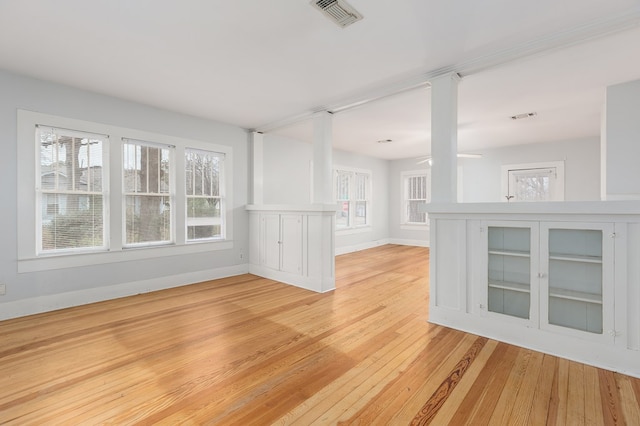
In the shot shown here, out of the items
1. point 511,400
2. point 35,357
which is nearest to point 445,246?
point 511,400

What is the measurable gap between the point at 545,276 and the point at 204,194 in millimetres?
4594

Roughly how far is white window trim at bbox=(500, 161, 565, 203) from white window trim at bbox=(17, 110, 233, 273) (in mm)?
6195

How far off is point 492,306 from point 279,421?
2174 millimetres

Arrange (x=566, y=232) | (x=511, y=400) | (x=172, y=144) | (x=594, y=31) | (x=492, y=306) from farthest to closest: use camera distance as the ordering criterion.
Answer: (x=172, y=144), (x=492, y=306), (x=566, y=232), (x=594, y=31), (x=511, y=400)

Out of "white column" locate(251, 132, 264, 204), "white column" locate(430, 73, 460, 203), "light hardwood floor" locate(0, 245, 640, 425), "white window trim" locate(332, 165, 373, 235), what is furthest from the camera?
"white window trim" locate(332, 165, 373, 235)

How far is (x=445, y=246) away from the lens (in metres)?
3.05

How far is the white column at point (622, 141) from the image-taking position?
3.34 meters

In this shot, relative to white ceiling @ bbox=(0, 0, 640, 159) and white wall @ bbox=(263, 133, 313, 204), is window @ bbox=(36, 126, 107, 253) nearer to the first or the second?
white ceiling @ bbox=(0, 0, 640, 159)

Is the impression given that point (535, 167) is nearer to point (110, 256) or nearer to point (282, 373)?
point (282, 373)

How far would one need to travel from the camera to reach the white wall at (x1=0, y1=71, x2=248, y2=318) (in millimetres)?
3240

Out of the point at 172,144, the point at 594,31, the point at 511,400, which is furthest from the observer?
the point at 172,144

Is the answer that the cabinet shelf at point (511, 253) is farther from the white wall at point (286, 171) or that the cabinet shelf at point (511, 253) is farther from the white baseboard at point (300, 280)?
the white wall at point (286, 171)

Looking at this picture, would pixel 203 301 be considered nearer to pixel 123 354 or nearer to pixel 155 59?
pixel 123 354

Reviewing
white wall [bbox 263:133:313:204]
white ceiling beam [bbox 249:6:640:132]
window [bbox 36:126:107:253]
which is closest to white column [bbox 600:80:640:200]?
white ceiling beam [bbox 249:6:640:132]
